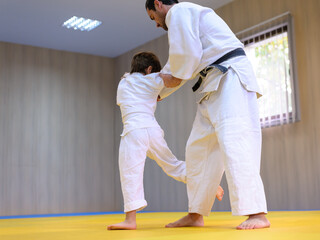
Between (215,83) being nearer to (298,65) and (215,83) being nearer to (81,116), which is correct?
(298,65)

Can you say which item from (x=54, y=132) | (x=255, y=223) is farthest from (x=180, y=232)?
(x=54, y=132)

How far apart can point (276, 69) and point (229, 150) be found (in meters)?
3.04

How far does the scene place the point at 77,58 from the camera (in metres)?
6.97

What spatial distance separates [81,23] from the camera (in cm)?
583

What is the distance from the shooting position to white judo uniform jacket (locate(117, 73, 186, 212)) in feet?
7.06

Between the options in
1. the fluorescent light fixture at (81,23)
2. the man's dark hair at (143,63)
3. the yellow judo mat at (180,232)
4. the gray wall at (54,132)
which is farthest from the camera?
the gray wall at (54,132)

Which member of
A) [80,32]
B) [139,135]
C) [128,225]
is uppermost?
[80,32]

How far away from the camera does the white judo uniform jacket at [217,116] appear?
1.69m

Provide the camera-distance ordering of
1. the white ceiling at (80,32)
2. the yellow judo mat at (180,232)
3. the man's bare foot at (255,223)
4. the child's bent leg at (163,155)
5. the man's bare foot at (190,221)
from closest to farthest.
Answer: the yellow judo mat at (180,232) < the man's bare foot at (255,223) < the man's bare foot at (190,221) < the child's bent leg at (163,155) < the white ceiling at (80,32)

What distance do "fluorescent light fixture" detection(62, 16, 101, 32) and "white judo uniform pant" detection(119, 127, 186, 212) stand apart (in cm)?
374

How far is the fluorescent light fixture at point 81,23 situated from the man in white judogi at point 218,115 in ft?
13.1

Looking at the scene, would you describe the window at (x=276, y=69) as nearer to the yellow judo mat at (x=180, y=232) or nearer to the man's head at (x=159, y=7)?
the yellow judo mat at (x=180, y=232)

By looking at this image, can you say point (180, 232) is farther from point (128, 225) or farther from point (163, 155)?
point (163, 155)

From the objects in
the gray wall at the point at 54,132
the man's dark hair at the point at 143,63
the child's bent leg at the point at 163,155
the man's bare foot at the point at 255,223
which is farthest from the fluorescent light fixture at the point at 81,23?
the man's bare foot at the point at 255,223
